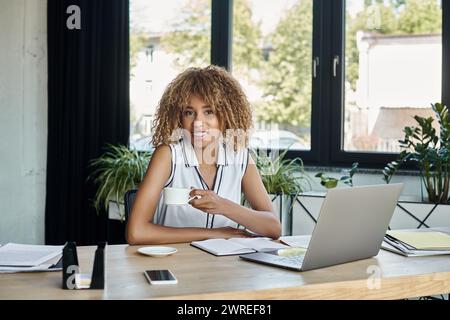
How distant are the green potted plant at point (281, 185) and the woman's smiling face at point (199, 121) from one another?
1.24 metres

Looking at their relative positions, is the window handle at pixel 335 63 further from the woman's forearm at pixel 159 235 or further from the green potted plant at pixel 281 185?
the woman's forearm at pixel 159 235

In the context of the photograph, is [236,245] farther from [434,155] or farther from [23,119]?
[23,119]

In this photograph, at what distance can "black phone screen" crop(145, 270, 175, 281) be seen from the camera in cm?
159

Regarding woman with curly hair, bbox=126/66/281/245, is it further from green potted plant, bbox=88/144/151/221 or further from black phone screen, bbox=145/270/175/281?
green potted plant, bbox=88/144/151/221

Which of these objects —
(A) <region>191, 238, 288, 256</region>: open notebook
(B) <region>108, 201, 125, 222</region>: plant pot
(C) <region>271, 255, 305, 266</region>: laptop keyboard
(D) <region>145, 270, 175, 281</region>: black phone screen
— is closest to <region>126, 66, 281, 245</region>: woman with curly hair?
(A) <region>191, 238, 288, 256</region>: open notebook

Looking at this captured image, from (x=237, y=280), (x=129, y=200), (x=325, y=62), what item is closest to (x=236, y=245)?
(x=237, y=280)

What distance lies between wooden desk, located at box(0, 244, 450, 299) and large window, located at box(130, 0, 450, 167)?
2060 mm

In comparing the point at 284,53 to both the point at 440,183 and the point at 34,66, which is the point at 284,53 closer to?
the point at 440,183

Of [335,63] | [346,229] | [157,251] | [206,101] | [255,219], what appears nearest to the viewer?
[346,229]

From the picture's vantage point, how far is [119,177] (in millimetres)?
4055

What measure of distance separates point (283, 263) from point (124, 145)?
285 centimetres

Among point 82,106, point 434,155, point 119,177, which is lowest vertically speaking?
point 119,177

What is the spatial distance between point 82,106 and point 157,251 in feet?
8.88

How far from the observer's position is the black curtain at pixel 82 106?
4445 mm
